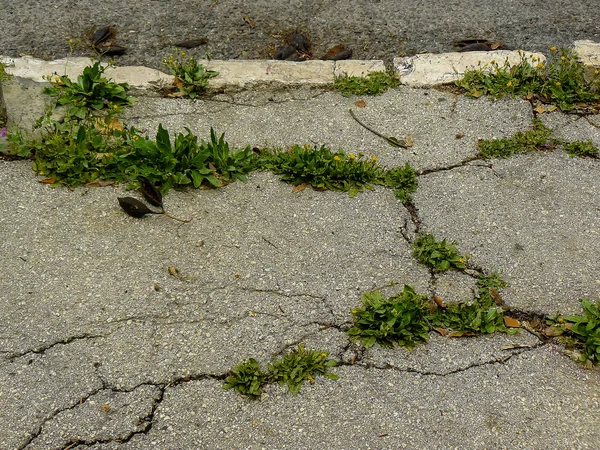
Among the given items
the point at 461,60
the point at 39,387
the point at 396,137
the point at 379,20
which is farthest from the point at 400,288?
the point at 379,20

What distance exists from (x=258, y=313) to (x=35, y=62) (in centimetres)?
285

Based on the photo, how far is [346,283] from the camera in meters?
3.60

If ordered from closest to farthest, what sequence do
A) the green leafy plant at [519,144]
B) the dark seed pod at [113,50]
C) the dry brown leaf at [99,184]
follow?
the dry brown leaf at [99,184] → the green leafy plant at [519,144] → the dark seed pod at [113,50]

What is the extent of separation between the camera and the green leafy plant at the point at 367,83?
498 cm

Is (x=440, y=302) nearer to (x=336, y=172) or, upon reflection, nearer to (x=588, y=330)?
(x=588, y=330)

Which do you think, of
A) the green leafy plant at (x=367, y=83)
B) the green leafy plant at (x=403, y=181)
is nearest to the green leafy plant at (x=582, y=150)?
the green leafy plant at (x=403, y=181)

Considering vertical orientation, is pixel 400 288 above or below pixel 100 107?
Answer: below

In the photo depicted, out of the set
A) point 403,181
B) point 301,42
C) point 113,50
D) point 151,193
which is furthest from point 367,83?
point 113,50

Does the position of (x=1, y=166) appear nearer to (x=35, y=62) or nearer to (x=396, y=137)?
(x=35, y=62)

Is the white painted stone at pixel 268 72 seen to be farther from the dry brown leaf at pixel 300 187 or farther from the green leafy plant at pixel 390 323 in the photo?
the green leafy plant at pixel 390 323

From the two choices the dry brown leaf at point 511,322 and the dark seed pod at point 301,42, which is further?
the dark seed pod at point 301,42

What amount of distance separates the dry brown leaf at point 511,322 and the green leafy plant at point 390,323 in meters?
0.42

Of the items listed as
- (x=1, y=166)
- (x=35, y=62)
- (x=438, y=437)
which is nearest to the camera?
(x=438, y=437)

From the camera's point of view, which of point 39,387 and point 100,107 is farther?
point 100,107
